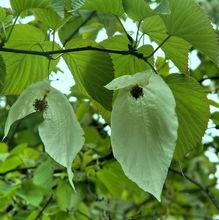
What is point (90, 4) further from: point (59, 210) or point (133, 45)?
point (59, 210)

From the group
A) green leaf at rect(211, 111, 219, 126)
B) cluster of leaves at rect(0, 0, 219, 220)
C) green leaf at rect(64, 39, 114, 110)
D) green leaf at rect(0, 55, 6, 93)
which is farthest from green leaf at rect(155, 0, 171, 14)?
green leaf at rect(211, 111, 219, 126)

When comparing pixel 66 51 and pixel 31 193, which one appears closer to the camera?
pixel 66 51

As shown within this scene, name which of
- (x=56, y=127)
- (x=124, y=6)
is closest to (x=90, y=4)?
(x=124, y=6)

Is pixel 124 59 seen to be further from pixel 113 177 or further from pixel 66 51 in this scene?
pixel 113 177

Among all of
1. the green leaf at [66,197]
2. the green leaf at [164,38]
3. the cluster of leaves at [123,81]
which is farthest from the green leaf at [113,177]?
the green leaf at [164,38]

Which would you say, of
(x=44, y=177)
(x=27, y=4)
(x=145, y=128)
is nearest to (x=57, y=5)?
(x=27, y=4)
